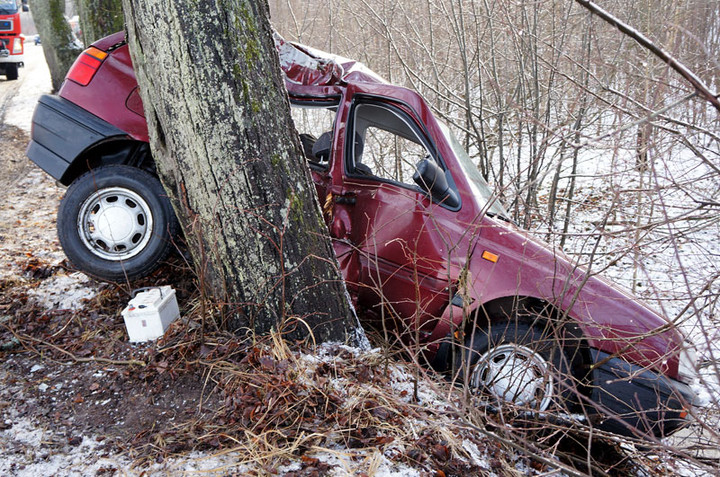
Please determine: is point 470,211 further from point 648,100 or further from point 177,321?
point 177,321

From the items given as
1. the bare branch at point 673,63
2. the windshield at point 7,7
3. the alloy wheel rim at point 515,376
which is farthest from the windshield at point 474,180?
the windshield at point 7,7

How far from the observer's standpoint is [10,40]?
1631cm

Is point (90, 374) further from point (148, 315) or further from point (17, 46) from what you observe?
point (17, 46)

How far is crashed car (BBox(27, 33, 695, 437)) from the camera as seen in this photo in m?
3.73

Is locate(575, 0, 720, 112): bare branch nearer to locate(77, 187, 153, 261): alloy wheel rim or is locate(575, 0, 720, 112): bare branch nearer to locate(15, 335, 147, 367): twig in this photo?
locate(15, 335, 147, 367): twig

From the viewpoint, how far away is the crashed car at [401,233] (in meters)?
3.73

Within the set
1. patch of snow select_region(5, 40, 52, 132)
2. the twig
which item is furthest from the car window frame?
patch of snow select_region(5, 40, 52, 132)

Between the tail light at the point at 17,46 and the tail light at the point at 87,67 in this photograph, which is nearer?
the tail light at the point at 87,67

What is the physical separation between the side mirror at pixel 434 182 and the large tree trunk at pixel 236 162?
749 mm

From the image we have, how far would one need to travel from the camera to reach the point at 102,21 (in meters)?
6.75

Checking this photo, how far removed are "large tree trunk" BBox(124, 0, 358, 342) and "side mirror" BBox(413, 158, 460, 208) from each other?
749 mm

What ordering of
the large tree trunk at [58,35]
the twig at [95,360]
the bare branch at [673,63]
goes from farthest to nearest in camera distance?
the large tree trunk at [58,35] < the twig at [95,360] < the bare branch at [673,63]

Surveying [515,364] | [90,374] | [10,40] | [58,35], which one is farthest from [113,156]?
[10,40]

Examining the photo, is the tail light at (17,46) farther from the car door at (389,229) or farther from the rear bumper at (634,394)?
the rear bumper at (634,394)
